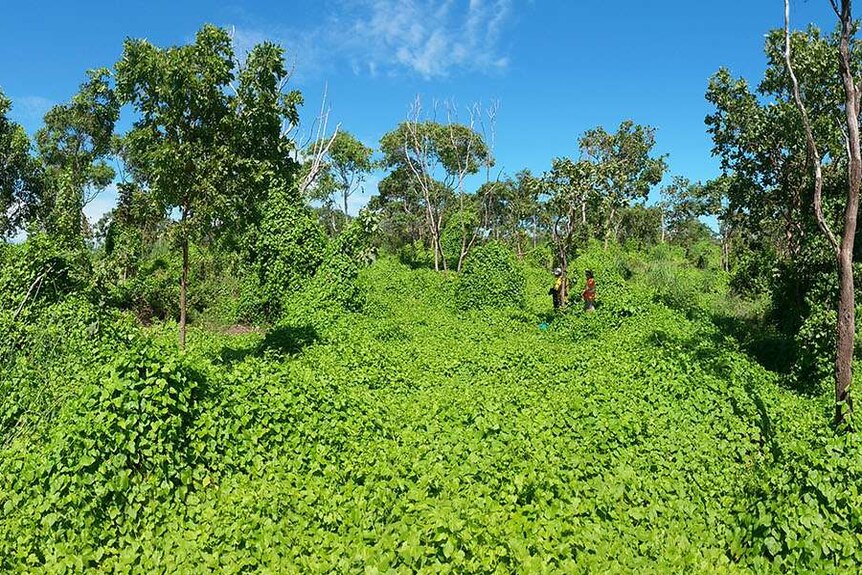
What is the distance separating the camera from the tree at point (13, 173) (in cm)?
2014

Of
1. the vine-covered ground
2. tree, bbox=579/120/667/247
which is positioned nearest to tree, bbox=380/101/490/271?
tree, bbox=579/120/667/247

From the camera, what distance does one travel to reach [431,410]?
805 cm

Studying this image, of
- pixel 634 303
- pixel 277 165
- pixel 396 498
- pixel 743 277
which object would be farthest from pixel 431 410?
pixel 743 277

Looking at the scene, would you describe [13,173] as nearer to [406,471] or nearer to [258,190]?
[258,190]

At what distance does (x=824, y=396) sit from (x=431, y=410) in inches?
261

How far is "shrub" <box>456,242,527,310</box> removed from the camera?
19.0m

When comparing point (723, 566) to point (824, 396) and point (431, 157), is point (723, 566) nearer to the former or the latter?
point (824, 396)

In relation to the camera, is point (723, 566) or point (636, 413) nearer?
point (723, 566)

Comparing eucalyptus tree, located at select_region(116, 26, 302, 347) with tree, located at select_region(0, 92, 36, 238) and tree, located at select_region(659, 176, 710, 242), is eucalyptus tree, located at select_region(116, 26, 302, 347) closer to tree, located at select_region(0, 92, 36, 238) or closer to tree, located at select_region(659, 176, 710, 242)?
tree, located at select_region(0, 92, 36, 238)

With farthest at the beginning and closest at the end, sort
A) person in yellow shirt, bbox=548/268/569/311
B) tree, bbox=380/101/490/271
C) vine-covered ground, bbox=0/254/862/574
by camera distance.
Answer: tree, bbox=380/101/490/271 < person in yellow shirt, bbox=548/268/569/311 < vine-covered ground, bbox=0/254/862/574

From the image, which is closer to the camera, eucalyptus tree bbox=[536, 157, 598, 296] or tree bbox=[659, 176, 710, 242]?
eucalyptus tree bbox=[536, 157, 598, 296]

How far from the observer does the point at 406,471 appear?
600 centimetres

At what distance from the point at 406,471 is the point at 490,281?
1345cm

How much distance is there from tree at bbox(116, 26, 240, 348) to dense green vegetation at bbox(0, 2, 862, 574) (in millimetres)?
50
